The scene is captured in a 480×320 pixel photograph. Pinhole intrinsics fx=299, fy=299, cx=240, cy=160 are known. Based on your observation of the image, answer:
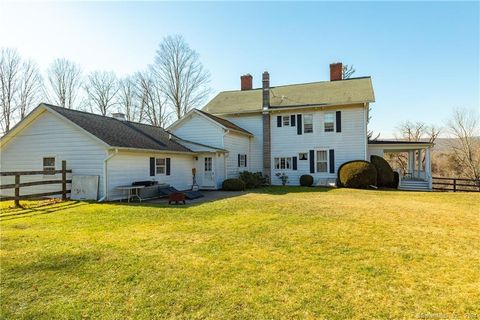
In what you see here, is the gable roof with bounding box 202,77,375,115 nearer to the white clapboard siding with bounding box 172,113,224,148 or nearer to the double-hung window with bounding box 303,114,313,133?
the double-hung window with bounding box 303,114,313,133

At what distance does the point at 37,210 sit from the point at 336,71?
75.5 ft

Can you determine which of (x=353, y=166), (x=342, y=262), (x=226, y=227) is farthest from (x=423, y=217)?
(x=353, y=166)

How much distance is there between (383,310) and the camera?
11.4 ft

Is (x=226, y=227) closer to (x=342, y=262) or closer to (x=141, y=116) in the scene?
(x=342, y=262)

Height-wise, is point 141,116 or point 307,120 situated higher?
point 141,116

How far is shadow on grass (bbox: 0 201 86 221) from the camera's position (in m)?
9.68

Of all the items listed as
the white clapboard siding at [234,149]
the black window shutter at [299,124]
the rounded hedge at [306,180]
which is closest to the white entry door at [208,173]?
the white clapboard siding at [234,149]

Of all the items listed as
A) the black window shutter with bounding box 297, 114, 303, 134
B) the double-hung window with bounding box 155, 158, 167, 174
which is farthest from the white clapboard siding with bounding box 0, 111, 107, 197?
the black window shutter with bounding box 297, 114, 303, 134

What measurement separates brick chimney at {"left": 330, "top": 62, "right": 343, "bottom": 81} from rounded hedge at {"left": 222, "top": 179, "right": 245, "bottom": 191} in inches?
516

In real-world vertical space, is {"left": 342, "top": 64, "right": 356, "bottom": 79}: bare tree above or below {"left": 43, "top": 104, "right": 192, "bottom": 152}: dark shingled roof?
above

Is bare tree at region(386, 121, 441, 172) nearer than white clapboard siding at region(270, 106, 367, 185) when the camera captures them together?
No

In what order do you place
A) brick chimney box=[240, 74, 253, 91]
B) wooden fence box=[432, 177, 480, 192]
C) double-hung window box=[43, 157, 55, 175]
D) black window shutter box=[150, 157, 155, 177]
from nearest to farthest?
1. double-hung window box=[43, 157, 55, 175]
2. black window shutter box=[150, 157, 155, 177]
3. wooden fence box=[432, 177, 480, 192]
4. brick chimney box=[240, 74, 253, 91]

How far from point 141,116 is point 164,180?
82.8 ft

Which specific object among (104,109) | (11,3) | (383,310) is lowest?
(383,310)
